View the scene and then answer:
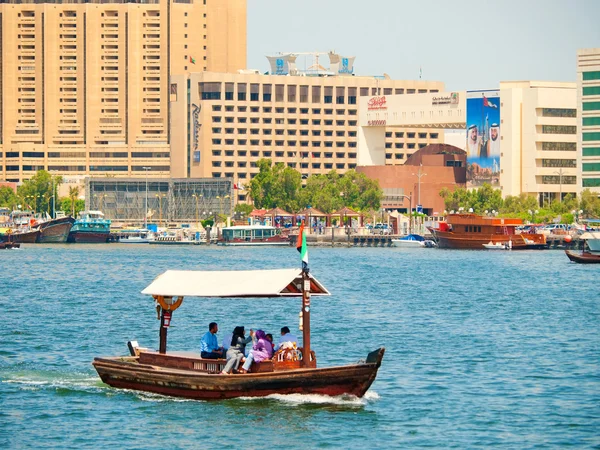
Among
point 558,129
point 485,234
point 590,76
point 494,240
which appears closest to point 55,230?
point 485,234

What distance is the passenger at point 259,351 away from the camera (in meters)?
37.7

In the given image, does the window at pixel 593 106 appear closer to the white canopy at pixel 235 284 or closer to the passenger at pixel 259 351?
the white canopy at pixel 235 284

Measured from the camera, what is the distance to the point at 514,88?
197875mm

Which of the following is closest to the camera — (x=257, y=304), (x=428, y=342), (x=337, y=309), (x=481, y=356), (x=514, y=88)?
(x=481, y=356)

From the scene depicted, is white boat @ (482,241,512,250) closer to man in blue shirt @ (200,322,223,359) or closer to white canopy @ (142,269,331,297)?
white canopy @ (142,269,331,297)

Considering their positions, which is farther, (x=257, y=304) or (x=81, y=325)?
(x=257, y=304)

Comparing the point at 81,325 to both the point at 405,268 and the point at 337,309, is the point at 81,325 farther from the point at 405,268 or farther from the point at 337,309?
the point at 405,268

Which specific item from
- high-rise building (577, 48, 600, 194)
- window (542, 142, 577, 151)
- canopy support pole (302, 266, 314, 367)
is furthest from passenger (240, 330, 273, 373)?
window (542, 142, 577, 151)

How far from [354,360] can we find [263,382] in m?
11.2

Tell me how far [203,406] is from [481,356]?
638 inches

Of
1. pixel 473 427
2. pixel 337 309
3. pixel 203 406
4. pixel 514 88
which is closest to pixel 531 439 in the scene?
pixel 473 427

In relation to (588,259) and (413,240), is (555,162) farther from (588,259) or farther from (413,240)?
(588,259)

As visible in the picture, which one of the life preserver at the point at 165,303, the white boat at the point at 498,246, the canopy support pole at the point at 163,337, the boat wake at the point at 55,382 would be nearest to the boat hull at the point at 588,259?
the white boat at the point at 498,246

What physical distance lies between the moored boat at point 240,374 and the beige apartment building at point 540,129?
161 metres
